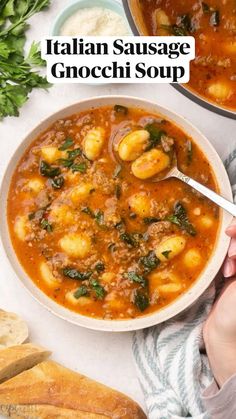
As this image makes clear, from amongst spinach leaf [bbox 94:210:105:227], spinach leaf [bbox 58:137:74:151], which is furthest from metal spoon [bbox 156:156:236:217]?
spinach leaf [bbox 58:137:74:151]

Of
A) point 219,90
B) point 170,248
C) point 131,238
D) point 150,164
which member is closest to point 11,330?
point 131,238

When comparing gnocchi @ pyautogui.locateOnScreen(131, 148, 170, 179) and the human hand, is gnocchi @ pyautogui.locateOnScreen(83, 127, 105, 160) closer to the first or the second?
gnocchi @ pyautogui.locateOnScreen(131, 148, 170, 179)

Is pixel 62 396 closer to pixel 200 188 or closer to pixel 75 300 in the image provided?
pixel 75 300

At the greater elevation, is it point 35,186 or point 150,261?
point 35,186

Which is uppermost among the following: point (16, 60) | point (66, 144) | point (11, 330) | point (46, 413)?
point (16, 60)

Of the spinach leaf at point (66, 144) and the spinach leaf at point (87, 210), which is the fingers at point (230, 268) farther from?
the spinach leaf at point (66, 144)

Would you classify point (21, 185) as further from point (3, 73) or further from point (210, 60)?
point (210, 60)
